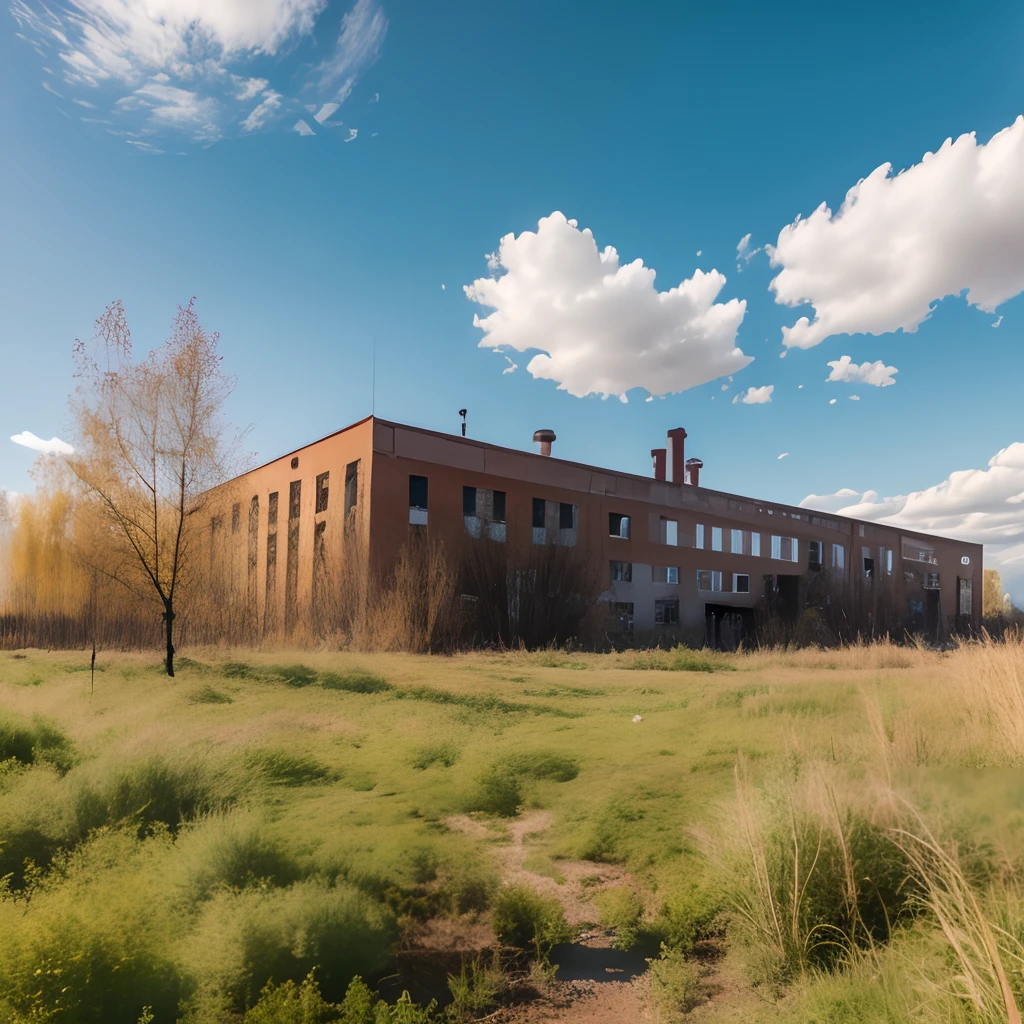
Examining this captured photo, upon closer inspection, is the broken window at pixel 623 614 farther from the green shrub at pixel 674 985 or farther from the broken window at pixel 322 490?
the green shrub at pixel 674 985

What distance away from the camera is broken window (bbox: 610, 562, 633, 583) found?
27175 mm

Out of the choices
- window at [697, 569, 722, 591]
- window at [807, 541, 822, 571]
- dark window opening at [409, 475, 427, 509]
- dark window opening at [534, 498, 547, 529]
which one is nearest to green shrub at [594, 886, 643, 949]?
dark window opening at [409, 475, 427, 509]

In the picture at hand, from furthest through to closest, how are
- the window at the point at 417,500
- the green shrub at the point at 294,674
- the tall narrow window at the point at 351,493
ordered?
1. the window at the point at 417,500
2. the tall narrow window at the point at 351,493
3. the green shrub at the point at 294,674

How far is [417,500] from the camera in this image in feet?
71.8

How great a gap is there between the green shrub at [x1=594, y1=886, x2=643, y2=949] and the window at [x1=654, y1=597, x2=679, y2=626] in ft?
75.7

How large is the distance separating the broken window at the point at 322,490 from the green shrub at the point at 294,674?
9972 mm

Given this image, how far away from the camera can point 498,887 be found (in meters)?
5.48

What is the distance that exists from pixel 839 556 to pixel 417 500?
25291mm

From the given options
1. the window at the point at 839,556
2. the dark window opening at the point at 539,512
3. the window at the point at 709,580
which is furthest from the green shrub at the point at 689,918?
the window at the point at 839,556

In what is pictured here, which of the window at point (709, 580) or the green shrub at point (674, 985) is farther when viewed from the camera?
the window at point (709, 580)

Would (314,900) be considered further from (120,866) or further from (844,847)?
(844,847)

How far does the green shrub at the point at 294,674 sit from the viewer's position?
12727mm

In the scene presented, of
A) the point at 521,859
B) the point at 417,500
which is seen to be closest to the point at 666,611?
the point at 417,500

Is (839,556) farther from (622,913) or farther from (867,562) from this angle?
(622,913)
